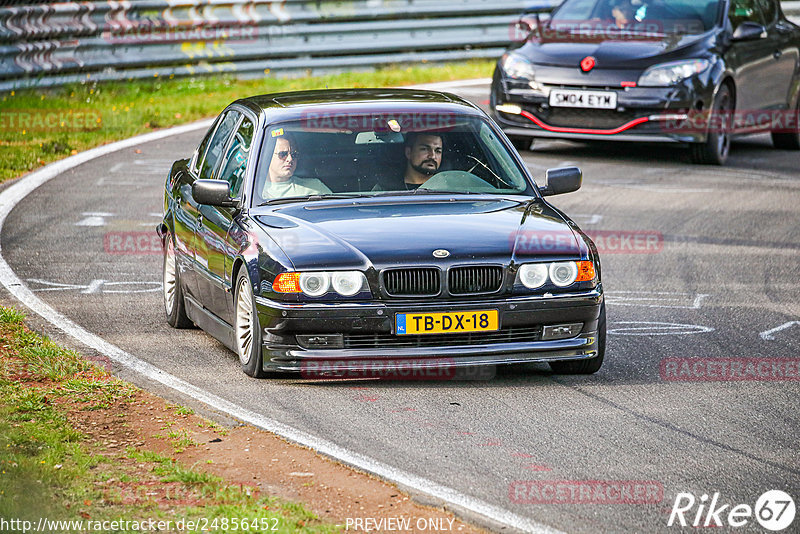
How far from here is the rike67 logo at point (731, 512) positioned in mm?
5262

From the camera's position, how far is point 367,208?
793 cm

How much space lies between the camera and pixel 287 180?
26.9 feet

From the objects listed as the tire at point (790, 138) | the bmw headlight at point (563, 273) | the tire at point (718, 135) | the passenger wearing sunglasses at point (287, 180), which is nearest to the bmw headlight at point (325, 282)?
the bmw headlight at point (563, 273)

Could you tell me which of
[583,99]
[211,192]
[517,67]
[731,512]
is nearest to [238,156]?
[211,192]

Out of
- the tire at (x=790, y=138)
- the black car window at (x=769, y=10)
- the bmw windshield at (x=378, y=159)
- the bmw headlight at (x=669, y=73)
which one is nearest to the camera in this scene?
the bmw windshield at (x=378, y=159)

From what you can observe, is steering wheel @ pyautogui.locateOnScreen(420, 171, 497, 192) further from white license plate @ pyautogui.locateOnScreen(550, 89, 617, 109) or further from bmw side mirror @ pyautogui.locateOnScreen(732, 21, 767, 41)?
bmw side mirror @ pyautogui.locateOnScreen(732, 21, 767, 41)

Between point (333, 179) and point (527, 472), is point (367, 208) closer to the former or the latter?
point (333, 179)

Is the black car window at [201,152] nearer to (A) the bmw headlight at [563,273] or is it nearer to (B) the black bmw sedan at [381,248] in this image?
(B) the black bmw sedan at [381,248]

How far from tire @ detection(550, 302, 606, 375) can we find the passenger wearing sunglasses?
5.49 ft

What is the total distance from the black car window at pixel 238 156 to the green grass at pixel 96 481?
67.6 inches

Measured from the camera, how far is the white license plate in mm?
15352

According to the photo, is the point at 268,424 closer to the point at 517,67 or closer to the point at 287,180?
the point at 287,180

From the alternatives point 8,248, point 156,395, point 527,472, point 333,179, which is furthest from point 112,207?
point 527,472

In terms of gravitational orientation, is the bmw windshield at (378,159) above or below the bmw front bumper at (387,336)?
above
